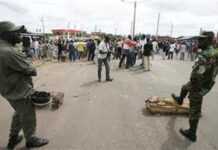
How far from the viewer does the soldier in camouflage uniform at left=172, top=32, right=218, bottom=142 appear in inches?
182

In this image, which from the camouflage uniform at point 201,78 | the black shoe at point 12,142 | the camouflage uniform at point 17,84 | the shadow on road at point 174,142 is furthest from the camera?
the camouflage uniform at point 201,78

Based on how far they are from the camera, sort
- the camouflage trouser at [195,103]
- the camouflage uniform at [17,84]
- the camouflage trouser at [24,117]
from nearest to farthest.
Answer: the camouflage uniform at [17,84] < the camouflage trouser at [24,117] < the camouflage trouser at [195,103]

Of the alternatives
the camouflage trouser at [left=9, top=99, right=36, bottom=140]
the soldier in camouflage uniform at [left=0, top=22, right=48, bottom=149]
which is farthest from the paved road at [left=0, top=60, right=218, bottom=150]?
the soldier in camouflage uniform at [left=0, top=22, right=48, bottom=149]

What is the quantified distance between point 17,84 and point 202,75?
3.08 metres

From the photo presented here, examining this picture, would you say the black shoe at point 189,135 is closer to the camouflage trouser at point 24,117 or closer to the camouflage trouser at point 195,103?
the camouflage trouser at point 195,103

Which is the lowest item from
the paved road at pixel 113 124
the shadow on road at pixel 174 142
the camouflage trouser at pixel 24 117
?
the paved road at pixel 113 124

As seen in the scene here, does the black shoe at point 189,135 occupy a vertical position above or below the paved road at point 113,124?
above

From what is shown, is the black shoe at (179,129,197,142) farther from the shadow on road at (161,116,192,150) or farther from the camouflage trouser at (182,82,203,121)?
the camouflage trouser at (182,82,203,121)

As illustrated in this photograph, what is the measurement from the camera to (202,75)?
465 cm

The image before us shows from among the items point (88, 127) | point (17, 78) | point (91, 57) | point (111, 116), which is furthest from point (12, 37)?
point (91, 57)

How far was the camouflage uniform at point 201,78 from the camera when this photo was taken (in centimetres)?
461

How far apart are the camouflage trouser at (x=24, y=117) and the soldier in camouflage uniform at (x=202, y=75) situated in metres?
2.76

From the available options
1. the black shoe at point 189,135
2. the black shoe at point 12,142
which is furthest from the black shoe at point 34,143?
the black shoe at point 189,135

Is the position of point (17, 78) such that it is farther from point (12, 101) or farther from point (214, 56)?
point (214, 56)
